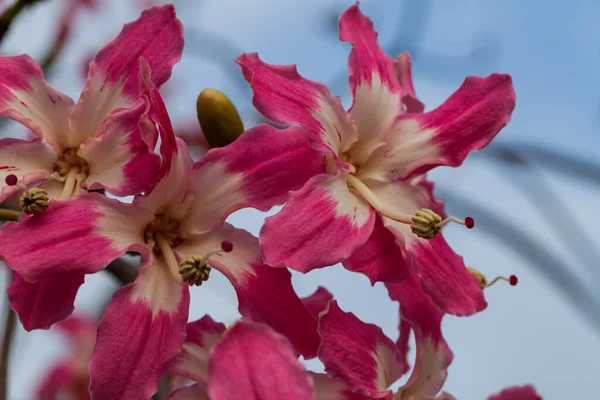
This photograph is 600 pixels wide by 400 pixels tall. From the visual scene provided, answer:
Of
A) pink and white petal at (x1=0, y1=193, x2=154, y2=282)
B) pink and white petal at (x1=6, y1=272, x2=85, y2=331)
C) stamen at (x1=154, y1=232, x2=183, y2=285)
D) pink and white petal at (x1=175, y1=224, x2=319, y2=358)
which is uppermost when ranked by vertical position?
pink and white petal at (x1=175, y1=224, x2=319, y2=358)

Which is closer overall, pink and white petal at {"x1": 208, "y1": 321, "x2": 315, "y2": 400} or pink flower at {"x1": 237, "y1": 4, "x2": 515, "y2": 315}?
pink and white petal at {"x1": 208, "y1": 321, "x2": 315, "y2": 400}

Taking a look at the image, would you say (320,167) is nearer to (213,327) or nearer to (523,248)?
(213,327)

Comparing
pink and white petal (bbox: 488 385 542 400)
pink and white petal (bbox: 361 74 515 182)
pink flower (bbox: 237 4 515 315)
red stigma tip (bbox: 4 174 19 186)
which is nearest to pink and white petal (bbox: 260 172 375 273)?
pink flower (bbox: 237 4 515 315)

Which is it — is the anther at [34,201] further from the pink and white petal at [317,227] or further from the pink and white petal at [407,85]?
the pink and white petal at [407,85]

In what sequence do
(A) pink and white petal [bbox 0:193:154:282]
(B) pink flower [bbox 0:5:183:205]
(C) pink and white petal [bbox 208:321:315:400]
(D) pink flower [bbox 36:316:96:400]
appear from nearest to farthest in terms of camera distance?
(C) pink and white petal [bbox 208:321:315:400] → (A) pink and white petal [bbox 0:193:154:282] → (B) pink flower [bbox 0:5:183:205] → (D) pink flower [bbox 36:316:96:400]

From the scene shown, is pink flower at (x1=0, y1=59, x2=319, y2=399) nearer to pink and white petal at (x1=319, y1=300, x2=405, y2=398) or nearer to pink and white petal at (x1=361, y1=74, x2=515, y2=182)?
pink and white petal at (x1=319, y1=300, x2=405, y2=398)

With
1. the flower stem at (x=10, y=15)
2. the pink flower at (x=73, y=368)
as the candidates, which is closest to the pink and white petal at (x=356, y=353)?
the flower stem at (x=10, y=15)
